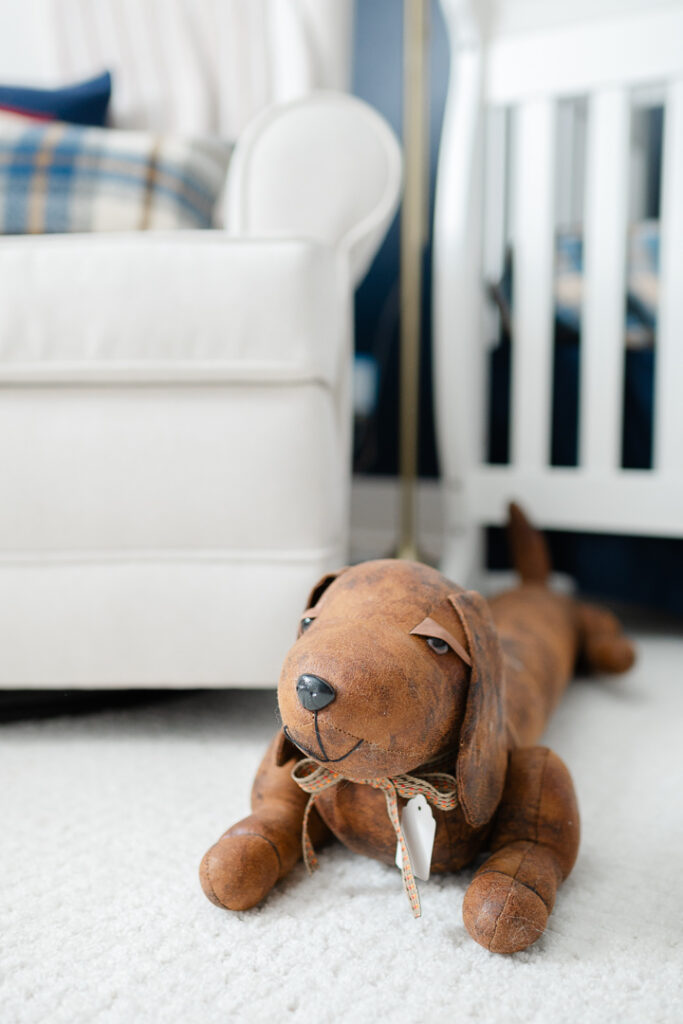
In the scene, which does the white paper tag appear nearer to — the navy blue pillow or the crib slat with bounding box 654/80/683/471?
the crib slat with bounding box 654/80/683/471

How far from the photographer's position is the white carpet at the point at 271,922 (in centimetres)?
44

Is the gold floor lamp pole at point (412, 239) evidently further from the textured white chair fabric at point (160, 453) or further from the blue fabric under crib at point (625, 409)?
the textured white chair fabric at point (160, 453)

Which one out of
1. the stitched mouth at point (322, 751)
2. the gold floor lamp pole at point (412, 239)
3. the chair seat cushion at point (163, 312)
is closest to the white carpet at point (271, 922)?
the stitched mouth at point (322, 751)

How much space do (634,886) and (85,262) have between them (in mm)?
739

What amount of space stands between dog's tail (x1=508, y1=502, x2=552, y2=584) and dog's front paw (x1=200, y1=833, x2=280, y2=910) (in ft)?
2.42

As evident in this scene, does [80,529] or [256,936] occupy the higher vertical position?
[80,529]

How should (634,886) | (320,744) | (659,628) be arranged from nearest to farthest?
(320,744) → (634,886) → (659,628)

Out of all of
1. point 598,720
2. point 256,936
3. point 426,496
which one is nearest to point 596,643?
point 598,720

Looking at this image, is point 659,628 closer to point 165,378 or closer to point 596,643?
point 596,643

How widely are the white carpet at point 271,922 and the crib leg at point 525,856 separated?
24 mm

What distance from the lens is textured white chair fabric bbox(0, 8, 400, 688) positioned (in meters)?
0.81

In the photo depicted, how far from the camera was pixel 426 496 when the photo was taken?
6.30ft

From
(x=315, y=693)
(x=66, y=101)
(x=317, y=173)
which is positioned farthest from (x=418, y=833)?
(x=66, y=101)

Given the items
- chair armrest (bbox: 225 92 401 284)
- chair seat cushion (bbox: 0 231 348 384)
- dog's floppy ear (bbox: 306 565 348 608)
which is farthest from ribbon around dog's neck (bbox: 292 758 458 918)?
chair armrest (bbox: 225 92 401 284)
